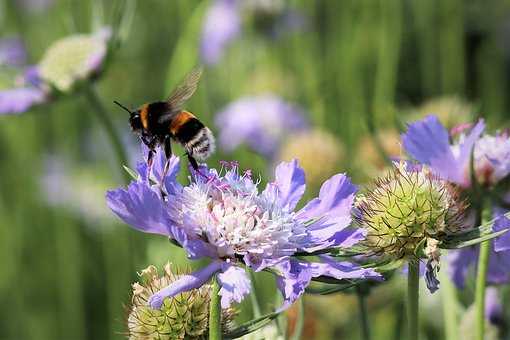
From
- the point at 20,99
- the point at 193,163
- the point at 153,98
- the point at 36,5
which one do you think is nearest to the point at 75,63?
the point at 20,99

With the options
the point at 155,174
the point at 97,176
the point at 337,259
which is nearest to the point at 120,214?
the point at 155,174

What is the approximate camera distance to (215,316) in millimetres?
993

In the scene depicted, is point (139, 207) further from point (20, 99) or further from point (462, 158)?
point (20, 99)

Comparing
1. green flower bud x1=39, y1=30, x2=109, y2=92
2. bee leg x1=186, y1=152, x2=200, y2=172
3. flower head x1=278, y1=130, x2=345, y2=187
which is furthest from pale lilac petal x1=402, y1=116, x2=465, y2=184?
flower head x1=278, y1=130, x2=345, y2=187

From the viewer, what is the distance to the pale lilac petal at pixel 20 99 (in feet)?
6.34

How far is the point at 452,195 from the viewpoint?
1.16 metres

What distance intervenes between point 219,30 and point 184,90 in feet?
8.76

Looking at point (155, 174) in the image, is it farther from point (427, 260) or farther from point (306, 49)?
point (306, 49)

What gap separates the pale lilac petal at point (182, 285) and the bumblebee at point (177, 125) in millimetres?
360

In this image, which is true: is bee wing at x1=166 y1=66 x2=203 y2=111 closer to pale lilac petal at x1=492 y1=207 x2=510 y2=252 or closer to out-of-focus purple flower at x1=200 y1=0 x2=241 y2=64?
pale lilac petal at x1=492 y1=207 x2=510 y2=252

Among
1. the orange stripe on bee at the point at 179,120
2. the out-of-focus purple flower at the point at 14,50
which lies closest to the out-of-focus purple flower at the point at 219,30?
the out-of-focus purple flower at the point at 14,50

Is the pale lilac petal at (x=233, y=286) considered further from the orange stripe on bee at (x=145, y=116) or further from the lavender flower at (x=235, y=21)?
the lavender flower at (x=235, y=21)

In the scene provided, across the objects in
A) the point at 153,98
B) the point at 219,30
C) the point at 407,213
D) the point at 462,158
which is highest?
the point at 219,30

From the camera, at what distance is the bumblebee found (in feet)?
4.55
